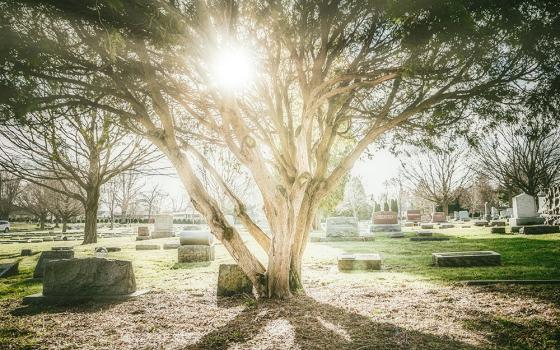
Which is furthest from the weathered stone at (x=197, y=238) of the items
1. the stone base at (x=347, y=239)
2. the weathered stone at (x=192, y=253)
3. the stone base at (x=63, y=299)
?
the stone base at (x=347, y=239)

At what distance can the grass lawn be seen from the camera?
395 centimetres

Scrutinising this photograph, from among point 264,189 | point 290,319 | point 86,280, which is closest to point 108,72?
point 264,189

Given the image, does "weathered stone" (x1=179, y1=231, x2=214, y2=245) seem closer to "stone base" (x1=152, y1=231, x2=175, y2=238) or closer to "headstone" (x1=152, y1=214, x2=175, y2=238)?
"stone base" (x1=152, y1=231, x2=175, y2=238)

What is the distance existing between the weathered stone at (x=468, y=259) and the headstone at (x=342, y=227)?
1155 cm

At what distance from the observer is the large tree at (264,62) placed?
4.82 m

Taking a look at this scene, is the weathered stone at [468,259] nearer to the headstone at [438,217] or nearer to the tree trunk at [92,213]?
the tree trunk at [92,213]

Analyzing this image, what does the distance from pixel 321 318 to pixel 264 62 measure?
4.74m

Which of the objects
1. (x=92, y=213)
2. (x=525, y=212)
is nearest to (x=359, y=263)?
(x=525, y=212)

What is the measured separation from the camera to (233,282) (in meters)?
6.54

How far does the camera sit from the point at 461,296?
578 cm

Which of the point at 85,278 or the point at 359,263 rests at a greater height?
the point at 85,278

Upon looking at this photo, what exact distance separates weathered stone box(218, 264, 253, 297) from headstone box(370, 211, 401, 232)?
20.2m

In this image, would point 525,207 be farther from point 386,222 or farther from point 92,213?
point 92,213

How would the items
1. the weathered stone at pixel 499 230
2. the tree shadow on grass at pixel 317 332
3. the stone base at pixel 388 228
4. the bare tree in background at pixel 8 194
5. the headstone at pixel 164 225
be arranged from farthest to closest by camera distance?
the bare tree in background at pixel 8 194 < the stone base at pixel 388 228 < the headstone at pixel 164 225 < the weathered stone at pixel 499 230 < the tree shadow on grass at pixel 317 332
